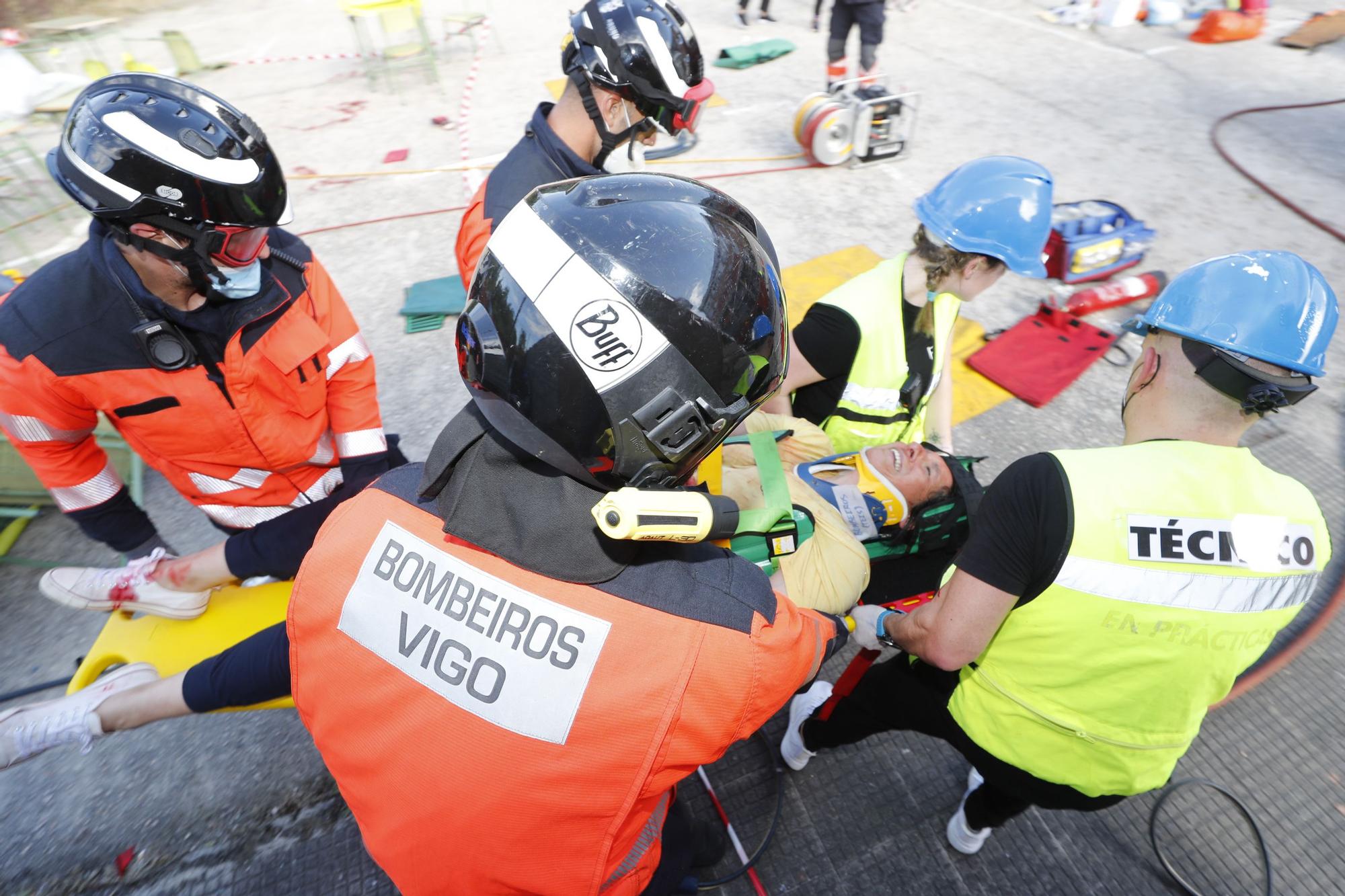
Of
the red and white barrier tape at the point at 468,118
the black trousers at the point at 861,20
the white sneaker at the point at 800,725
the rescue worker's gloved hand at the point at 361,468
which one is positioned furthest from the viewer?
the black trousers at the point at 861,20

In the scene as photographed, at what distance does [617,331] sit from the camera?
3.90 ft

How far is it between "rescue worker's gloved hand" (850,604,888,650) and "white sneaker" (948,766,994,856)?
2.06 ft

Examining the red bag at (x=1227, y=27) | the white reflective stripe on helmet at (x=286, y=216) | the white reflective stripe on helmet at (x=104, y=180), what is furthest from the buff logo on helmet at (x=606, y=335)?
the red bag at (x=1227, y=27)

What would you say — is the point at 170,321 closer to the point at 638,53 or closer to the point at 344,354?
the point at 344,354

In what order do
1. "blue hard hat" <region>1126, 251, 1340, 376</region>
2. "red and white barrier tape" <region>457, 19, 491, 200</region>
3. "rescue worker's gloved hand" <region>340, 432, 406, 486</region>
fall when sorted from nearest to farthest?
"blue hard hat" <region>1126, 251, 1340, 376</region>
"rescue worker's gloved hand" <region>340, 432, 406, 486</region>
"red and white barrier tape" <region>457, 19, 491, 200</region>

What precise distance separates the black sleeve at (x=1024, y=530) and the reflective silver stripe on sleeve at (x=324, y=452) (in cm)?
226

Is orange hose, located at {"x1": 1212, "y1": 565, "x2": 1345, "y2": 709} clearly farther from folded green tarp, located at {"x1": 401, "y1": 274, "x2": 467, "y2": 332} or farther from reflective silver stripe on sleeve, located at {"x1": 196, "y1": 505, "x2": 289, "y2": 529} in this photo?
folded green tarp, located at {"x1": 401, "y1": 274, "x2": 467, "y2": 332}

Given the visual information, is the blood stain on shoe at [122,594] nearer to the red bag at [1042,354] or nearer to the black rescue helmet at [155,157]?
the black rescue helmet at [155,157]

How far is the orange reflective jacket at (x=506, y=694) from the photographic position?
3.54 feet

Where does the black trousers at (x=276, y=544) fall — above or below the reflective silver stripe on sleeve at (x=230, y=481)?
below

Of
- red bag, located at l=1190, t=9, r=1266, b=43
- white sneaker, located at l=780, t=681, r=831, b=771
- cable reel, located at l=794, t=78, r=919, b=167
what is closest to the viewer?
white sneaker, located at l=780, t=681, r=831, b=771

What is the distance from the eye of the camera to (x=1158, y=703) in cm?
165

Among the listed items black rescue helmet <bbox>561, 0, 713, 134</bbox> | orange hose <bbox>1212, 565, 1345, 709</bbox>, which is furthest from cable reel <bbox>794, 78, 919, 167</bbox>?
orange hose <bbox>1212, 565, 1345, 709</bbox>

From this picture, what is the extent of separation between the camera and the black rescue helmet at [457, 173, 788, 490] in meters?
1.20
